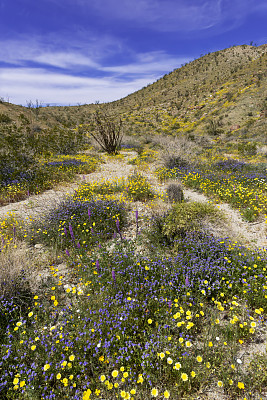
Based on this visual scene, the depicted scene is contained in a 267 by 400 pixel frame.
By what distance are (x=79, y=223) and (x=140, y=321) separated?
9.66 ft

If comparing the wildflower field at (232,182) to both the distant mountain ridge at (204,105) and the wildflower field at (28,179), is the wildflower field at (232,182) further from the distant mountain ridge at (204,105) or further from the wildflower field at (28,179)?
the distant mountain ridge at (204,105)

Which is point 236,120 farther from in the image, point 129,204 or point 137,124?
point 129,204

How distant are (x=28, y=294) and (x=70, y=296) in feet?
2.26

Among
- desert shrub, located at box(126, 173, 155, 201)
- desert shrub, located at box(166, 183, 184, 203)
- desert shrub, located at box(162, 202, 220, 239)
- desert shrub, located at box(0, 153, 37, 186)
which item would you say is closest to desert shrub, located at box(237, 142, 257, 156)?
desert shrub, located at box(166, 183, 184, 203)

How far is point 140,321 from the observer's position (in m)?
2.61

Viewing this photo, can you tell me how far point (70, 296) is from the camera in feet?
10.1

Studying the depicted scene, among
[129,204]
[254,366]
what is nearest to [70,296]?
[254,366]

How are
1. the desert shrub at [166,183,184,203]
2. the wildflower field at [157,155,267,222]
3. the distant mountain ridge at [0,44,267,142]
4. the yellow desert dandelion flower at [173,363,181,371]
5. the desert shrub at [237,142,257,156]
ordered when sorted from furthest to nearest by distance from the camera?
the distant mountain ridge at [0,44,267,142], the desert shrub at [237,142,257,156], the desert shrub at [166,183,184,203], the wildflower field at [157,155,267,222], the yellow desert dandelion flower at [173,363,181,371]

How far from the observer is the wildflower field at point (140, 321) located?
2008mm

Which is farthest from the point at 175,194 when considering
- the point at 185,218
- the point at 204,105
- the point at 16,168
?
the point at 204,105

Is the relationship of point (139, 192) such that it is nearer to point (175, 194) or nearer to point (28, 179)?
point (175, 194)

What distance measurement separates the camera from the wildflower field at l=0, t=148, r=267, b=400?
2008 mm

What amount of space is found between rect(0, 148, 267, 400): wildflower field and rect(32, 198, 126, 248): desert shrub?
0.16 ft

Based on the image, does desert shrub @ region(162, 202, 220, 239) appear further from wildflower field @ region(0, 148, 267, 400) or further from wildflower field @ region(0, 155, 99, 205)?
wildflower field @ region(0, 155, 99, 205)
